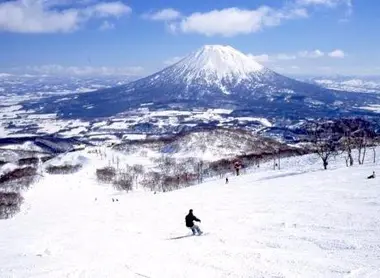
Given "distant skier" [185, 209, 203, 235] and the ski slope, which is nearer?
the ski slope

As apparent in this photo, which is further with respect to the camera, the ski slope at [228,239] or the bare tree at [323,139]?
the bare tree at [323,139]

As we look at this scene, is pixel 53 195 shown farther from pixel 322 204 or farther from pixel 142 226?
pixel 322 204

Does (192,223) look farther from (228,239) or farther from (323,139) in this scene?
(323,139)

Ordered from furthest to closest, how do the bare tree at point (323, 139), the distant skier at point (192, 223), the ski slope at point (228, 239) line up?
the bare tree at point (323, 139)
the distant skier at point (192, 223)
the ski slope at point (228, 239)

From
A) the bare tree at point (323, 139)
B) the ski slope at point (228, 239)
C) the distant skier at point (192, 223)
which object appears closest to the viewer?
the ski slope at point (228, 239)

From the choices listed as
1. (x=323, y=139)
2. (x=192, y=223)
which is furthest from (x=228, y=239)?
(x=323, y=139)

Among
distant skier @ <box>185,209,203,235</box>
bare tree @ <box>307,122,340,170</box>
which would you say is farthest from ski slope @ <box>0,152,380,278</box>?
bare tree @ <box>307,122,340,170</box>

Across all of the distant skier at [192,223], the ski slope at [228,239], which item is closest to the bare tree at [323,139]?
the ski slope at [228,239]

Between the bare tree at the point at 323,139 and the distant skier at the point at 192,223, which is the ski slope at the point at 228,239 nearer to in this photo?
the distant skier at the point at 192,223

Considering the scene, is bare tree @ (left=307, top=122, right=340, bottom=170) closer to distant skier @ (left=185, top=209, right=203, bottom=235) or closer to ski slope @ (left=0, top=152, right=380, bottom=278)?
ski slope @ (left=0, top=152, right=380, bottom=278)
